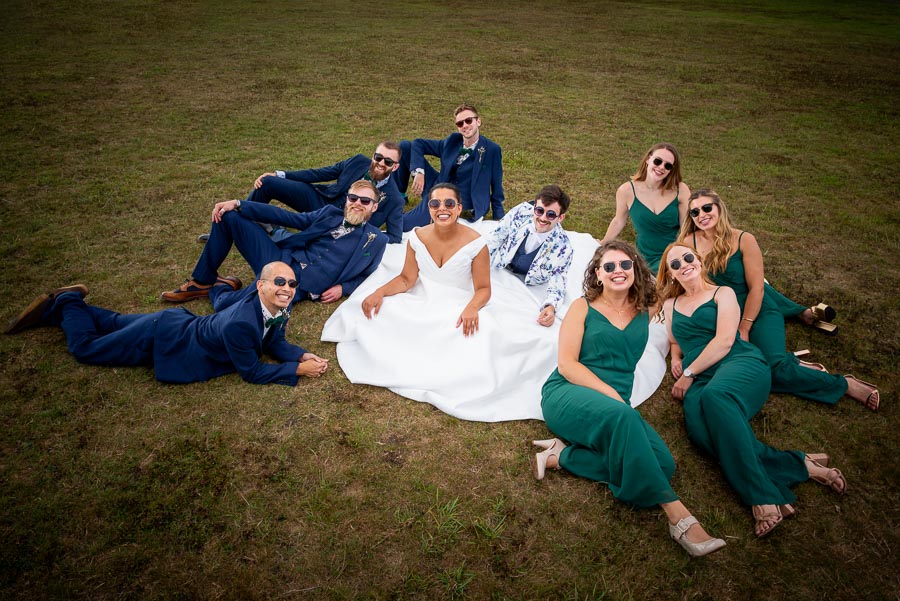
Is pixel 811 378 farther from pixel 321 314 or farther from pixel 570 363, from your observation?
pixel 321 314

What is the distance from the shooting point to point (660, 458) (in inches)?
148

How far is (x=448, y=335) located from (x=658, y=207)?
357cm

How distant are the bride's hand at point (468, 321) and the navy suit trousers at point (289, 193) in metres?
3.48

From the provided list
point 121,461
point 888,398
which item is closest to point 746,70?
point 888,398

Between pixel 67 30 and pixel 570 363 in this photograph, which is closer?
pixel 570 363

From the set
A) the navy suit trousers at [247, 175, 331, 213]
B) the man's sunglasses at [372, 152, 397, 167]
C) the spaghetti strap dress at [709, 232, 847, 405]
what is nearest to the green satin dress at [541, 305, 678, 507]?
the spaghetti strap dress at [709, 232, 847, 405]

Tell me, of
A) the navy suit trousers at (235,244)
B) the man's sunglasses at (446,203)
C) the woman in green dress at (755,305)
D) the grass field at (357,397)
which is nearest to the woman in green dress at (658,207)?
the grass field at (357,397)

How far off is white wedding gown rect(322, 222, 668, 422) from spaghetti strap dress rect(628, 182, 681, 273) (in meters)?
1.40

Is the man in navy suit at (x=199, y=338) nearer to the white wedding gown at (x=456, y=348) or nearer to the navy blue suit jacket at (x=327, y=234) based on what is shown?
the white wedding gown at (x=456, y=348)

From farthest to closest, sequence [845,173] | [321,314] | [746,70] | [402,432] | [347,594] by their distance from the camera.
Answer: [746,70]
[845,173]
[321,314]
[402,432]
[347,594]

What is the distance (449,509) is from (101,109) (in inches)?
515

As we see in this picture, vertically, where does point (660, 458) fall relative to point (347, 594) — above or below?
above

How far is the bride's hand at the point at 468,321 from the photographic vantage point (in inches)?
193

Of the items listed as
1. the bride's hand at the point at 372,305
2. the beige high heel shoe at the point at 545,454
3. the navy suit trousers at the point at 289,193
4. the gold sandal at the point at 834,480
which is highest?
the navy suit trousers at the point at 289,193
